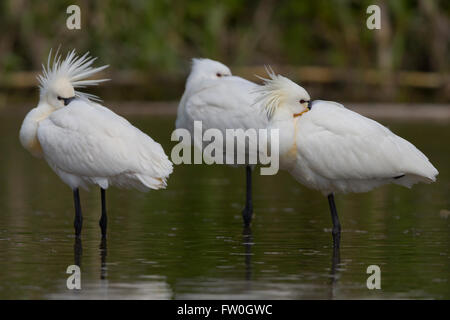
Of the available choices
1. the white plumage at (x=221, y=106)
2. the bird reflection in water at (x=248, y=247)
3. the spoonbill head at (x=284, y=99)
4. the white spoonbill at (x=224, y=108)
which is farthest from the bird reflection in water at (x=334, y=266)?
the white plumage at (x=221, y=106)

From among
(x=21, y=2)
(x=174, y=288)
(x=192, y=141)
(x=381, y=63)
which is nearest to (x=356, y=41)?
(x=381, y=63)

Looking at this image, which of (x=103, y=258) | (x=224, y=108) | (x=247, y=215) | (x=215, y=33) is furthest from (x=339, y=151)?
(x=215, y=33)

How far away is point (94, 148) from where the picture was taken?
37.4 ft

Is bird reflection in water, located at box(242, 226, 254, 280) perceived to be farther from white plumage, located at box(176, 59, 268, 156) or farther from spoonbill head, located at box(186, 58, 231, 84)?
spoonbill head, located at box(186, 58, 231, 84)

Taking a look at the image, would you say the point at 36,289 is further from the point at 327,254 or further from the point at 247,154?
the point at 247,154

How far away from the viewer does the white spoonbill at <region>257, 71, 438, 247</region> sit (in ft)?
36.1

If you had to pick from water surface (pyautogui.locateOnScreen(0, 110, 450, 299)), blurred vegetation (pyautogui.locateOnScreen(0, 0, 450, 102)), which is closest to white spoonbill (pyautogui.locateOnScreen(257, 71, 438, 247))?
water surface (pyautogui.locateOnScreen(0, 110, 450, 299))

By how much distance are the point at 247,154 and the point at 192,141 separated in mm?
952

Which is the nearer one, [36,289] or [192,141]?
[36,289]

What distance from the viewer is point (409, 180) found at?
11328 mm

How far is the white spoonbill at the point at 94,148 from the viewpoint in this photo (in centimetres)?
1121

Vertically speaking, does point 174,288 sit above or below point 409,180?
below

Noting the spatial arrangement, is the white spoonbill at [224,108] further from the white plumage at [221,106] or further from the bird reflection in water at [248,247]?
the bird reflection in water at [248,247]

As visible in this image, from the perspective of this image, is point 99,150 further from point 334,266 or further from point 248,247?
point 334,266
